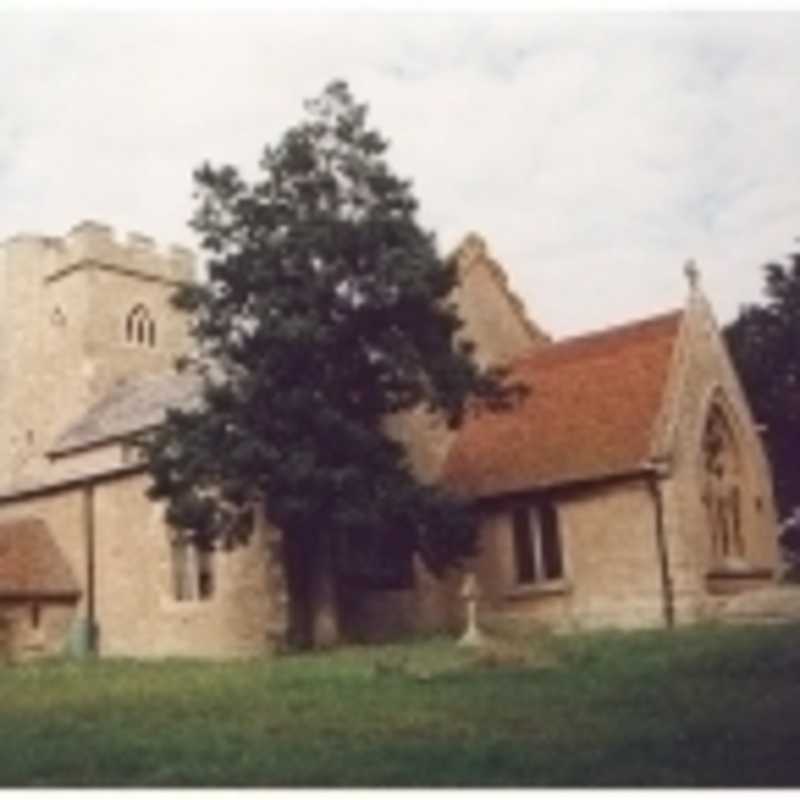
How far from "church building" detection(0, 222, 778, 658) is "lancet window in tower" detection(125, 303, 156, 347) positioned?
23.2 ft

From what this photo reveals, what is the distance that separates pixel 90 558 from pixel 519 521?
8297 mm

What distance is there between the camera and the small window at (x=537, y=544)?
24672mm

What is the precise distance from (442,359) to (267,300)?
9.84ft

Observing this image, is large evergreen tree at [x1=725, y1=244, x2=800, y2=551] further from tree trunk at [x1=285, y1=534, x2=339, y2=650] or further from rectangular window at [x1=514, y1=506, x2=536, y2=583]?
tree trunk at [x1=285, y1=534, x2=339, y2=650]

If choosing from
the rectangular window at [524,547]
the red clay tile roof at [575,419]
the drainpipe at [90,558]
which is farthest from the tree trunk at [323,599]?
the drainpipe at [90,558]

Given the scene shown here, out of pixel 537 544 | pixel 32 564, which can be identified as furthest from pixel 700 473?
pixel 32 564

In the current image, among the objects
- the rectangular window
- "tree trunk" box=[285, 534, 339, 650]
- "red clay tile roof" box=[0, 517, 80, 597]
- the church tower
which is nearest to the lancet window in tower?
the church tower

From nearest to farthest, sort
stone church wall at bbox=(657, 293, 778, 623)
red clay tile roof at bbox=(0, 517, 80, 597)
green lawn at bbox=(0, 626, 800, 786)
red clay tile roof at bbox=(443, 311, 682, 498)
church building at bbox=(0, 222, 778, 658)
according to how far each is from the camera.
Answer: green lawn at bbox=(0, 626, 800, 786), stone church wall at bbox=(657, 293, 778, 623), church building at bbox=(0, 222, 778, 658), red clay tile roof at bbox=(443, 311, 682, 498), red clay tile roof at bbox=(0, 517, 80, 597)

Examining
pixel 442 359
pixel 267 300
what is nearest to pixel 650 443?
pixel 442 359

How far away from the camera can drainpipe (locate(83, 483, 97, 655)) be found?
88.3 feet

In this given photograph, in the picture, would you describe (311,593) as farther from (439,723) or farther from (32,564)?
(439,723)

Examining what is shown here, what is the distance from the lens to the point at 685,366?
80.7 ft

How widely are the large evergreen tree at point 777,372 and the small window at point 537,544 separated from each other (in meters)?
4.89

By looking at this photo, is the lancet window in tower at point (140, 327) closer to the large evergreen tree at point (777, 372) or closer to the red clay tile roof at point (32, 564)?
the red clay tile roof at point (32, 564)
